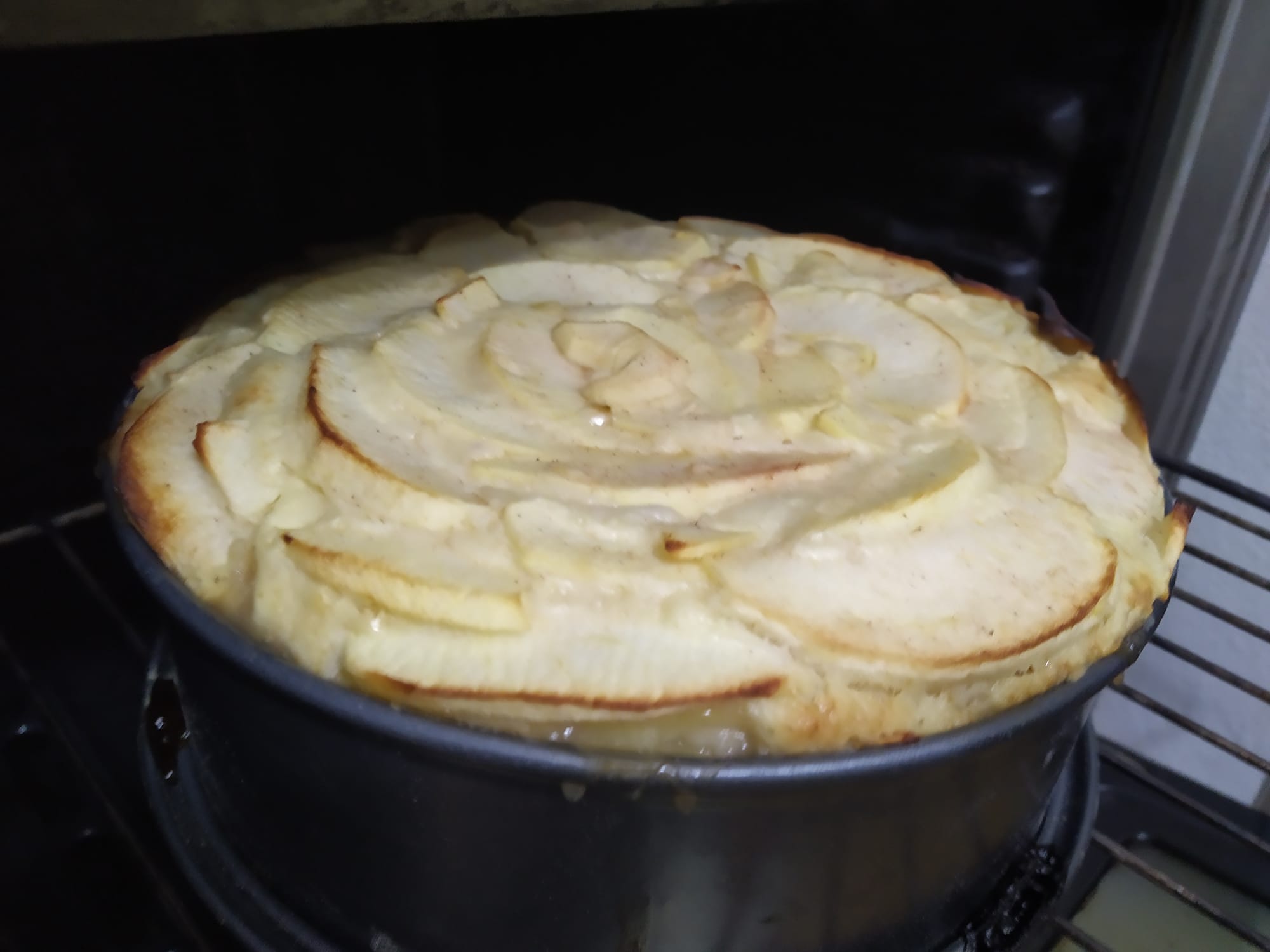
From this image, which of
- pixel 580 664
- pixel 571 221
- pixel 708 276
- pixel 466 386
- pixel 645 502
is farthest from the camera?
pixel 571 221

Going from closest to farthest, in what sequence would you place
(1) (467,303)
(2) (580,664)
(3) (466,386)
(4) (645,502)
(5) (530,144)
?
(2) (580,664) < (4) (645,502) < (3) (466,386) < (1) (467,303) < (5) (530,144)

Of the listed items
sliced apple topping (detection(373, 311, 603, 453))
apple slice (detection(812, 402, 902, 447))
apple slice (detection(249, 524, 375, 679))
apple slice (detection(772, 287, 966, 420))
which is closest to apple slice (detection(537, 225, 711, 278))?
apple slice (detection(772, 287, 966, 420))

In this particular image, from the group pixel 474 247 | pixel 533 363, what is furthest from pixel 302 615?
pixel 474 247

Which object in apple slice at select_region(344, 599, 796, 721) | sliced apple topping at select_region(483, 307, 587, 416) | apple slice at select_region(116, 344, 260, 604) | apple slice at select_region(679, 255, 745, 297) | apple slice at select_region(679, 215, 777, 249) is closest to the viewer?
apple slice at select_region(344, 599, 796, 721)

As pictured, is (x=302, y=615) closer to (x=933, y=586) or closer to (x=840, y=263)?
(x=933, y=586)

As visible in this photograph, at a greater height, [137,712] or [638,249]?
[638,249]

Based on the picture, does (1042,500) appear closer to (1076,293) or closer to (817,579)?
(817,579)

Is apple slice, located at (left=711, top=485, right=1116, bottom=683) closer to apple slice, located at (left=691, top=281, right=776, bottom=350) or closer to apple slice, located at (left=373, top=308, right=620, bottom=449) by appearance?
apple slice, located at (left=373, top=308, right=620, bottom=449)
